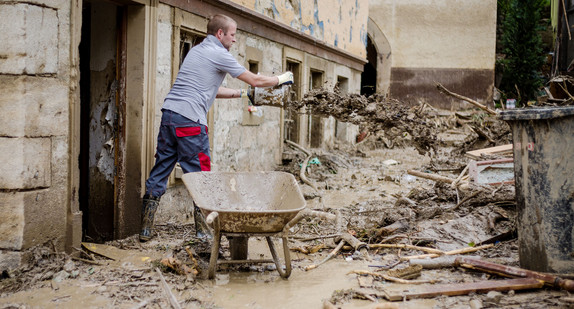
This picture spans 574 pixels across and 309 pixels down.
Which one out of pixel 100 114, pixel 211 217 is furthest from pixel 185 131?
pixel 211 217

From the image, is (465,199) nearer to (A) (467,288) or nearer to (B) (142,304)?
(A) (467,288)

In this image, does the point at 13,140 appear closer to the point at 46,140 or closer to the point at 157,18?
the point at 46,140

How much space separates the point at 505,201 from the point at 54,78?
173 inches

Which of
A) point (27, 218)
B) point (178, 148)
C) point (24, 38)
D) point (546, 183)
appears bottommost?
point (27, 218)

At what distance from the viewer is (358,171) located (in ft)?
35.6

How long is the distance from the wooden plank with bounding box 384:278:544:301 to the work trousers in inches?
84.0

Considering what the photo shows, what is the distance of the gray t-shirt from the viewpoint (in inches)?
197

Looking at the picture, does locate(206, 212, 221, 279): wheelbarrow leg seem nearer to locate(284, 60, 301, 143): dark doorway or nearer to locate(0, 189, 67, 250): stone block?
locate(0, 189, 67, 250): stone block

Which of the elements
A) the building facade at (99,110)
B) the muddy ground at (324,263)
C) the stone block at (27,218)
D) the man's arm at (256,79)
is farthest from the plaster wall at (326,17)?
the stone block at (27,218)

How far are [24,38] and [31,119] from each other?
1.92ft

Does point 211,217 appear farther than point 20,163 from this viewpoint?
No

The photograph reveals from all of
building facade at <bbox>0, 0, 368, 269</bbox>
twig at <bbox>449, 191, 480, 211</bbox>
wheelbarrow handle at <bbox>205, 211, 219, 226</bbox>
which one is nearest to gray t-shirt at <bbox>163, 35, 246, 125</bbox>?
building facade at <bbox>0, 0, 368, 269</bbox>

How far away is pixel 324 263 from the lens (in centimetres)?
475

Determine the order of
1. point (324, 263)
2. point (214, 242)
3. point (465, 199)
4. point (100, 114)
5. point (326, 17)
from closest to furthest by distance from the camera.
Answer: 1. point (214, 242)
2. point (324, 263)
3. point (100, 114)
4. point (465, 199)
5. point (326, 17)
